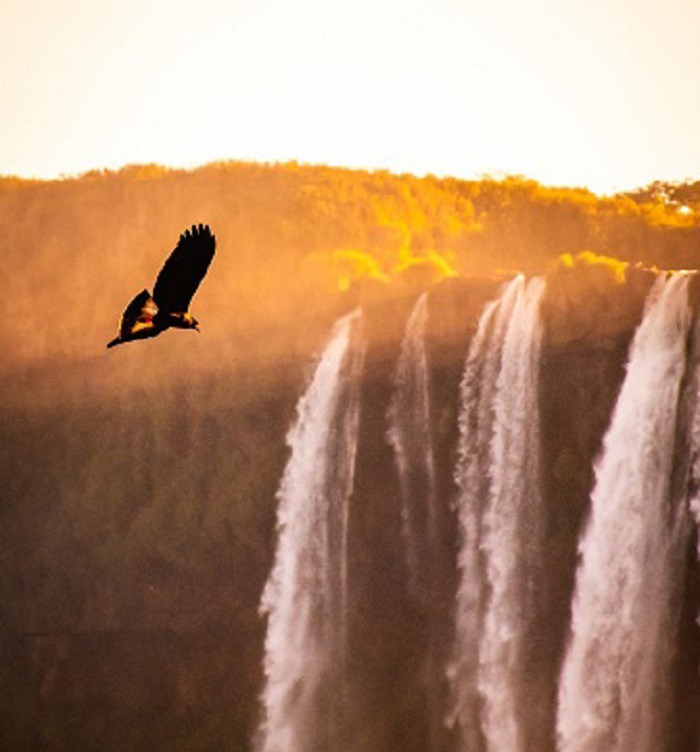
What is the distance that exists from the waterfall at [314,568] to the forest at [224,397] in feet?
1.70

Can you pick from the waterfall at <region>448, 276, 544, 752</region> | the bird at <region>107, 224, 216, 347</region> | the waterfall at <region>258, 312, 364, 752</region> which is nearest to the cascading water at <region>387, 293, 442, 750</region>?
the waterfall at <region>448, 276, 544, 752</region>

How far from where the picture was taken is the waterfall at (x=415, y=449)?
42406mm

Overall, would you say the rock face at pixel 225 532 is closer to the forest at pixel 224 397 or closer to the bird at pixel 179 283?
the forest at pixel 224 397

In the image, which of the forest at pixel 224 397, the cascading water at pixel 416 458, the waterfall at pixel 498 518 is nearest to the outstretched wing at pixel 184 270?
the forest at pixel 224 397

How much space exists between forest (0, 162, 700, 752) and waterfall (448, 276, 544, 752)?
1.60ft

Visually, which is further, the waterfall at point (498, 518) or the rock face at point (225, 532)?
the waterfall at point (498, 518)

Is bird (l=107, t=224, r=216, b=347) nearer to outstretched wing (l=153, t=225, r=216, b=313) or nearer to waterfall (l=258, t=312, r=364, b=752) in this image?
outstretched wing (l=153, t=225, r=216, b=313)

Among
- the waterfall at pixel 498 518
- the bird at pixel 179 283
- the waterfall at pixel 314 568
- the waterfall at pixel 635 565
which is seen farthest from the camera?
the waterfall at pixel 314 568

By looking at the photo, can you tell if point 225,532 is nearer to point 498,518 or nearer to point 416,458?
point 416,458

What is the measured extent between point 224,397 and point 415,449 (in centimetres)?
728

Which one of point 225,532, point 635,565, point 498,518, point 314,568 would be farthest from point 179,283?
point 225,532

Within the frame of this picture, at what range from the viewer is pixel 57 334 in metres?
53.5

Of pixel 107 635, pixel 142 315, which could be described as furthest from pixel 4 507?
pixel 142 315

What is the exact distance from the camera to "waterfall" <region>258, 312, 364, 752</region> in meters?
43.1
